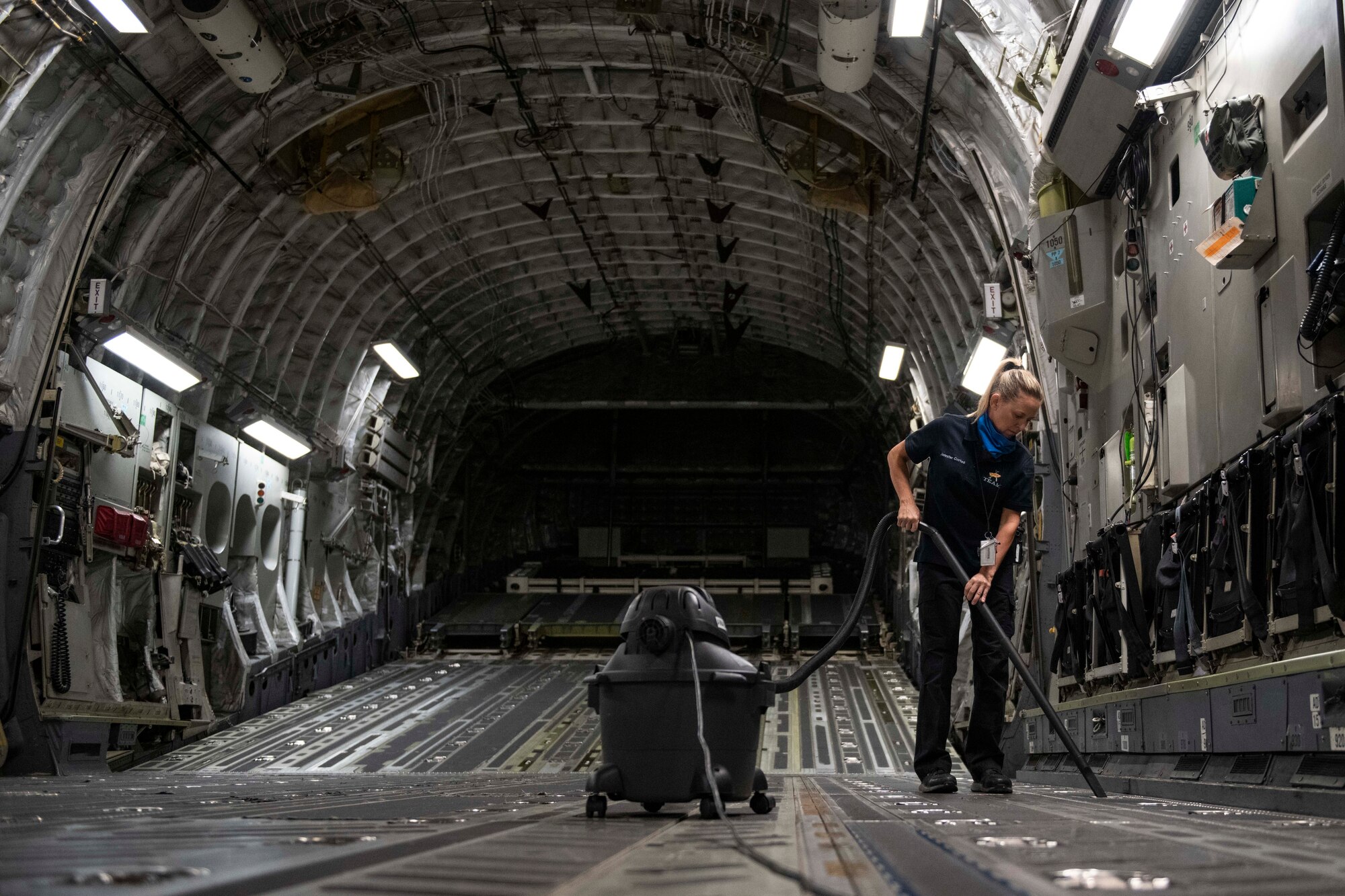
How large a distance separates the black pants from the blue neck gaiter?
486 millimetres

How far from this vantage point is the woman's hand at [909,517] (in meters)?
4.29

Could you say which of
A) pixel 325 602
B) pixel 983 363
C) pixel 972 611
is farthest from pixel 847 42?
pixel 325 602

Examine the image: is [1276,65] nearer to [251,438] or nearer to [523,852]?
[523,852]

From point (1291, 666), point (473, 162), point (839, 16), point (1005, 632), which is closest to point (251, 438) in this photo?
point (473, 162)

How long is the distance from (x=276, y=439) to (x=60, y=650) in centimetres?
505

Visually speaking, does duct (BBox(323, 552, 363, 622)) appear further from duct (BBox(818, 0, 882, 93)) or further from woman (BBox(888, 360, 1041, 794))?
woman (BBox(888, 360, 1041, 794))

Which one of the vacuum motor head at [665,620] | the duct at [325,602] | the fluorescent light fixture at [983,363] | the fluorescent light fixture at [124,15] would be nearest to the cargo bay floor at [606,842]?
the vacuum motor head at [665,620]

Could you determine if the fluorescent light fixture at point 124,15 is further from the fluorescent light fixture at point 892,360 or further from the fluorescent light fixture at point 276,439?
the fluorescent light fixture at point 892,360

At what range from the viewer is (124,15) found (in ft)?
27.4

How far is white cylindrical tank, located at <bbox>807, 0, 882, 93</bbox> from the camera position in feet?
29.5

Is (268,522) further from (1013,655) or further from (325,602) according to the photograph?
(1013,655)

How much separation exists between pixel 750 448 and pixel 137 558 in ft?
48.2

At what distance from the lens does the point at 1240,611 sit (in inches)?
186

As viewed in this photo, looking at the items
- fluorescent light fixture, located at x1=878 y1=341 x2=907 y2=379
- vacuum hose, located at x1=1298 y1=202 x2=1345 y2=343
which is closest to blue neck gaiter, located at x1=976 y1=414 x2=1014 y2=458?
vacuum hose, located at x1=1298 y1=202 x2=1345 y2=343
